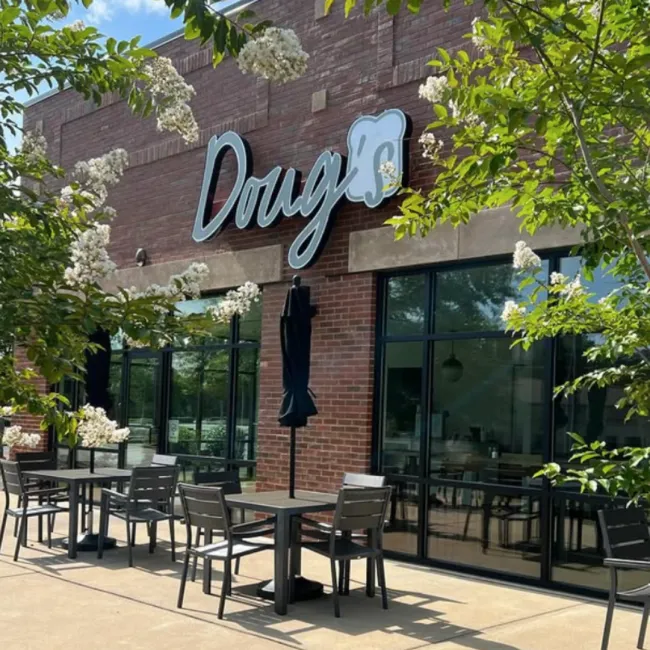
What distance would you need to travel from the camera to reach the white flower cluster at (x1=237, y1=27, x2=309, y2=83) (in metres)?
2.85

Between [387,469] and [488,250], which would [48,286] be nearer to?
[488,250]

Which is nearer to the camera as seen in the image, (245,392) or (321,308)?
(321,308)

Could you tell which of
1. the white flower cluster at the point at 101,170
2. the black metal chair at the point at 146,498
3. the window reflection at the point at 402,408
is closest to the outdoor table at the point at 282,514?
the black metal chair at the point at 146,498

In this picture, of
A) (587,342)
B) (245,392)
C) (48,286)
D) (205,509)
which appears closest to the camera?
(48,286)

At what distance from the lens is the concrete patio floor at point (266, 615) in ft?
20.1

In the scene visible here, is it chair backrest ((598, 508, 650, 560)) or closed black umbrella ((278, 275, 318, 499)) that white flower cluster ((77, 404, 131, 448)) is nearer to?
chair backrest ((598, 508, 650, 560))

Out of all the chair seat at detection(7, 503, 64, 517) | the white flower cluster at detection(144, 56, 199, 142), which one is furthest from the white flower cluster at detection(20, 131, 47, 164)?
the chair seat at detection(7, 503, 64, 517)

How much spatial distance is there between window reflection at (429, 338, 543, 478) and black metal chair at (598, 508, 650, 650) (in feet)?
6.86

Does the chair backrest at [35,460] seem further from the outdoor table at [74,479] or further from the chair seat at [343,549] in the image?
the chair seat at [343,549]

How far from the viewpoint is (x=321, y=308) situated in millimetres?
10203

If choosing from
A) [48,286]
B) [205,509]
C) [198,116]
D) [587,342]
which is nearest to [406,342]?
[587,342]

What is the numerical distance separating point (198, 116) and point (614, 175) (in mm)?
8710

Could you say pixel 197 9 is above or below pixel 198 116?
below

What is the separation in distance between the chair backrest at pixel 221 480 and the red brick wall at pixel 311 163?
132cm
